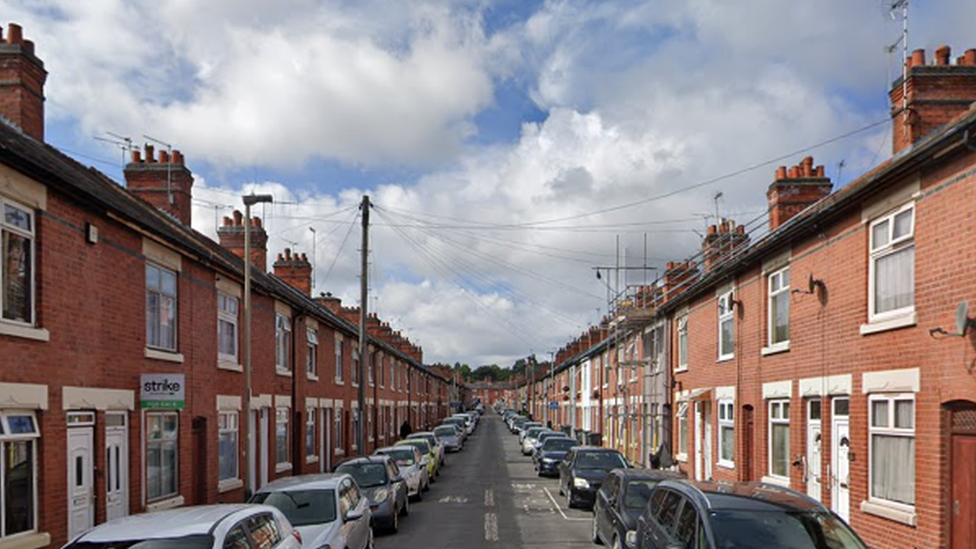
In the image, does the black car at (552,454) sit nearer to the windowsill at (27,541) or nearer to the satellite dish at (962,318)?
the satellite dish at (962,318)

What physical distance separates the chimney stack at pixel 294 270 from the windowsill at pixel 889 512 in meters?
24.8

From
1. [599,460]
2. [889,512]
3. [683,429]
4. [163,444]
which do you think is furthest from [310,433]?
[889,512]

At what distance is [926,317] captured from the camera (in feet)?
35.9

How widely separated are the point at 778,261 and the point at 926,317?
19.8 feet

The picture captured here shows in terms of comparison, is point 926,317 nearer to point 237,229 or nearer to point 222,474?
point 222,474

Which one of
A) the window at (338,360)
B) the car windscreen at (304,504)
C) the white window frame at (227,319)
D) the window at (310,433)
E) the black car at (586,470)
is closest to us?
the car windscreen at (304,504)

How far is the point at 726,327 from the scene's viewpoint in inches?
824

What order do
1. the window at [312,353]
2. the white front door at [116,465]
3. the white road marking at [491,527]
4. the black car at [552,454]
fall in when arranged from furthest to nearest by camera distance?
the black car at [552,454], the window at [312,353], the white road marking at [491,527], the white front door at [116,465]

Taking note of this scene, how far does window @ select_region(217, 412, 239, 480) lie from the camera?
18.5 meters

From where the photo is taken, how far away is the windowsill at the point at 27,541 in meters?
9.91

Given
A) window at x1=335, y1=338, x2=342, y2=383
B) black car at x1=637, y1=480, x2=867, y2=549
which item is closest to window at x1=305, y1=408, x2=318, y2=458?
window at x1=335, y1=338, x2=342, y2=383

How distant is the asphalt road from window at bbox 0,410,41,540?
675 cm

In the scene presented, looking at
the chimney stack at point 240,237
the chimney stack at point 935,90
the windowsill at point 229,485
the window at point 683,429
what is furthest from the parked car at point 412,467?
the chimney stack at point 935,90

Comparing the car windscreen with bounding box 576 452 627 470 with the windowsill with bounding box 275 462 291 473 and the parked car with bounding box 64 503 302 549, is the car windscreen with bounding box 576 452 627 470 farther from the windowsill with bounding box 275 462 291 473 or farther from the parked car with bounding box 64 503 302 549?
the parked car with bounding box 64 503 302 549
